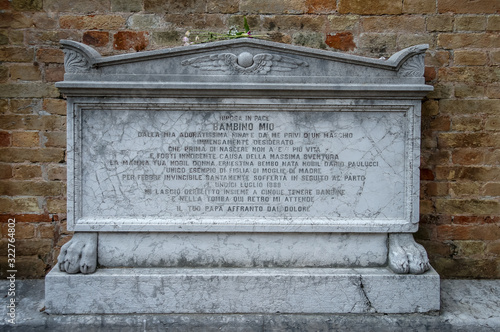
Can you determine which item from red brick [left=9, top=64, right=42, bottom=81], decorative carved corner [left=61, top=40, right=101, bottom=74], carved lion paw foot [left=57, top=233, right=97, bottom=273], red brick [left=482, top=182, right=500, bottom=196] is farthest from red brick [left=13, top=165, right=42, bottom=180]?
red brick [left=482, top=182, right=500, bottom=196]

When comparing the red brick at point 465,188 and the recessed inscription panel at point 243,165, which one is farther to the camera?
the red brick at point 465,188

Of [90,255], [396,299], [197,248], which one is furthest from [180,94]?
[396,299]

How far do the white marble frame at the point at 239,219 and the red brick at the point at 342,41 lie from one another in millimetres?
964

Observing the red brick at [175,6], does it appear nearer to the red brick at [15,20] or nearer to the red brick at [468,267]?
the red brick at [15,20]

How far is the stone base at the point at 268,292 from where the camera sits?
2410 mm

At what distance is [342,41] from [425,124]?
106 centimetres

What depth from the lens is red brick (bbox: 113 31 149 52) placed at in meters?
3.25

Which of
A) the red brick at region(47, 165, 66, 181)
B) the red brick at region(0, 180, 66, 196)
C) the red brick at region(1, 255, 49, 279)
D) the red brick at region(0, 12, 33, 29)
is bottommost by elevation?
the red brick at region(1, 255, 49, 279)

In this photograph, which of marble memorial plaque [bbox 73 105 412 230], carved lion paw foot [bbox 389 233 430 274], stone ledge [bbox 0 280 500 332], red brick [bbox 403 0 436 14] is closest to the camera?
stone ledge [bbox 0 280 500 332]

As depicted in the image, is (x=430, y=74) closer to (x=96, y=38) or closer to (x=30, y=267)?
(x=96, y=38)

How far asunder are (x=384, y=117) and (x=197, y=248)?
165 centimetres

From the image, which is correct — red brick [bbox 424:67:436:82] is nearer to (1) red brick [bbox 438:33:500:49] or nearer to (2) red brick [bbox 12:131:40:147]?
(1) red brick [bbox 438:33:500:49]

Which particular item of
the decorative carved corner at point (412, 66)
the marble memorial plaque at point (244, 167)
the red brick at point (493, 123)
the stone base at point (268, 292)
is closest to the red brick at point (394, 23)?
the decorative carved corner at point (412, 66)

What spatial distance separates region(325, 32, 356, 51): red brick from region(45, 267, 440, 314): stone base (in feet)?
6.63
